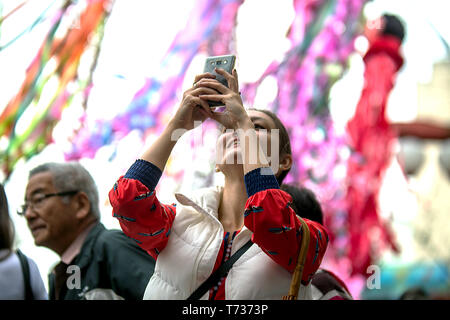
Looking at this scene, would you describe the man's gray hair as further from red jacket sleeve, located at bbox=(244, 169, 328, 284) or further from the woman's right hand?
red jacket sleeve, located at bbox=(244, 169, 328, 284)

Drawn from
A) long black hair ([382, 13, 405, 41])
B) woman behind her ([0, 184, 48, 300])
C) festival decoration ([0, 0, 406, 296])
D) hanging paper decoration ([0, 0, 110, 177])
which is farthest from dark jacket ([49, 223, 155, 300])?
long black hair ([382, 13, 405, 41])

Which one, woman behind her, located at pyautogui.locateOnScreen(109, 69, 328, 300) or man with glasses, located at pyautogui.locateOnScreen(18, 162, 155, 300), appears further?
man with glasses, located at pyautogui.locateOnScreen(18, 162, 155, 300)

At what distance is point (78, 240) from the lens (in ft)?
5.76

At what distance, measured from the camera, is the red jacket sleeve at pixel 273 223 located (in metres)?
0.96

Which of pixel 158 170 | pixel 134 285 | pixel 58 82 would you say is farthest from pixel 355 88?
pixel 158 170

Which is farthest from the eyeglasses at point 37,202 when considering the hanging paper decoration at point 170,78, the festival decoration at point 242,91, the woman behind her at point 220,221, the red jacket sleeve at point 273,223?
the hanging paper decoration at point 170,78

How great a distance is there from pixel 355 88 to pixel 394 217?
108 centimetres

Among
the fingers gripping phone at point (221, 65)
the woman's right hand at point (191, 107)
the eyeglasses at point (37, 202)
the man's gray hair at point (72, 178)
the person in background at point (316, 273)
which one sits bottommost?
the person in background at point (316, 273)

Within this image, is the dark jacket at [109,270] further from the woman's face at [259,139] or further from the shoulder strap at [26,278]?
the woman's face at [259,139]

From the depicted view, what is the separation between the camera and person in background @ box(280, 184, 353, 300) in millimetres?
1495

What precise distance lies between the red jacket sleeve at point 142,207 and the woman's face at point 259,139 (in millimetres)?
163

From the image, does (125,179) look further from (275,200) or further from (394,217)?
(394,217)

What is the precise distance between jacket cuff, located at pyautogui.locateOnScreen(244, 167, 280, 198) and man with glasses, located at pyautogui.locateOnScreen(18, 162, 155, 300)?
0.64m

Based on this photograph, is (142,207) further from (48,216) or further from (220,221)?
(48,216)
